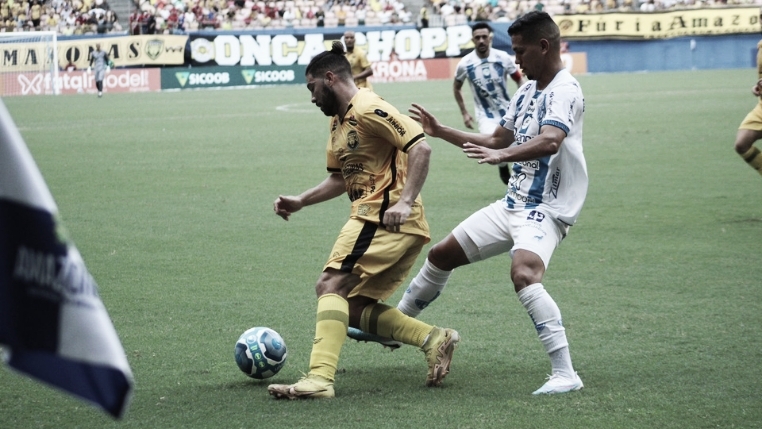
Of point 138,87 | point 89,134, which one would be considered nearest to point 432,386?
point 89,134

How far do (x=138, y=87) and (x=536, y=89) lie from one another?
36.0 meters

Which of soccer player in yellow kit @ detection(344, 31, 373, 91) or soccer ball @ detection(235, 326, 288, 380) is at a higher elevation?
soccer ball @ detection(235, 326, 288, 380)

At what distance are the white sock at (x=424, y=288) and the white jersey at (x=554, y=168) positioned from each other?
564 millimetres

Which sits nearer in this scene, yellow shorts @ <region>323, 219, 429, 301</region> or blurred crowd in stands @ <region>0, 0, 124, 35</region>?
yellow shorts @ <region>323, 219, 429, 301</region>

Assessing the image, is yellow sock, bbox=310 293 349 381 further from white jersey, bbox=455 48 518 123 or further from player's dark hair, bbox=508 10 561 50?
white jersey, bbox=455 48 518 123

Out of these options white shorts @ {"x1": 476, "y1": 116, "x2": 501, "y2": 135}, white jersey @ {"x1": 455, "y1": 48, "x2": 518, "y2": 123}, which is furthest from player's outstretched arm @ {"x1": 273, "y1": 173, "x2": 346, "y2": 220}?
white jersey @ {"x1": 455, "y1": 48, "x2": 518, "y2": 123}

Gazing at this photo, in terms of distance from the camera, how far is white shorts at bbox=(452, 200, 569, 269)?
17.6ft

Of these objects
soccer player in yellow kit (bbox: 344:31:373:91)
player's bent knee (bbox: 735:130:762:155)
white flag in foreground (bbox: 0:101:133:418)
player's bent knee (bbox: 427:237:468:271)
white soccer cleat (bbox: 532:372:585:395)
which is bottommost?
soccer player in yellow kit (bbox: 344:31:373:91)

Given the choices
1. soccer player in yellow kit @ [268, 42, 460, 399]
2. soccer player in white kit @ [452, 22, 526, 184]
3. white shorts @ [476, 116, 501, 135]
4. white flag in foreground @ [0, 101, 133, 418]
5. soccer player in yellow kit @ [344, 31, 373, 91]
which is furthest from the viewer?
soccer player in yellow kit @ [344, 31, 373, 91]

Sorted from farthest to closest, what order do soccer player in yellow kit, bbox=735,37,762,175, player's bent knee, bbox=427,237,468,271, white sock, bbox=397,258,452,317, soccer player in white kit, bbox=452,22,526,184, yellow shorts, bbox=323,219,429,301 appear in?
soccer player in white kit, bbox=452,22,526,184, soccer player in yellow kit, bbox=735,37,762,175, white sock, bbox=397,258,452,317, player's bent knee, bbox=427,237,468,271, yellow shorts, bbox=323,219,429,301

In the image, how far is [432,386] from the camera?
5.40 metres

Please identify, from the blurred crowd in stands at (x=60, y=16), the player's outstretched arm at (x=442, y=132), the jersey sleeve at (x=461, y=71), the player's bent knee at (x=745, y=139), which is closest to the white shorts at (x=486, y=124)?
the jersey sleeve at (x=461, y=71)

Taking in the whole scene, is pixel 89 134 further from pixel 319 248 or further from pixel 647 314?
pixel 647 314

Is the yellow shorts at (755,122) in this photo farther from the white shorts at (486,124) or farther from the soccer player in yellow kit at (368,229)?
the soccer player in yellow kit at (368,229)
